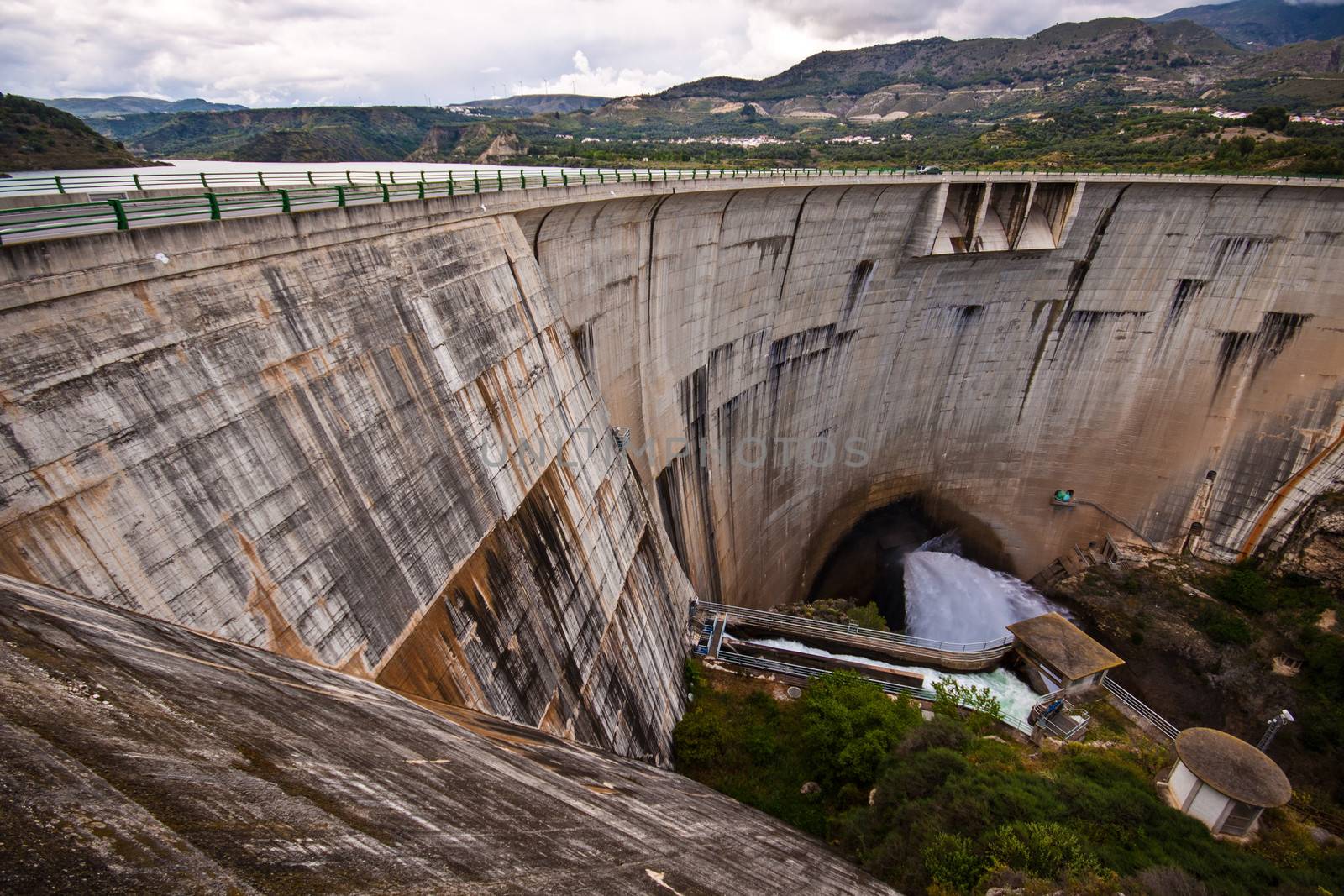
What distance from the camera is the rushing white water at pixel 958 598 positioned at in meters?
31.4

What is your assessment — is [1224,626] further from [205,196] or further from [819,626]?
[205,196]

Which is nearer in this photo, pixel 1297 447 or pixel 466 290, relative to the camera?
pixel 466 290

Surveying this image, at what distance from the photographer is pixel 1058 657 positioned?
20.0 metres

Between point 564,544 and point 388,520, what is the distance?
4.41 meters

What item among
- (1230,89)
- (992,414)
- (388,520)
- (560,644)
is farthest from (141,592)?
(1230,89)

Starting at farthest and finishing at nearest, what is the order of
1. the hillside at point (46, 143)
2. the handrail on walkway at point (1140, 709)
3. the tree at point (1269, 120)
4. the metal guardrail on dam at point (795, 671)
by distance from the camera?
the tree at point (1269, 120), the hillside at point (46, 143), the handrail on walkway at point (1140, 709), the metal guardrail on dam at point (795, 671)

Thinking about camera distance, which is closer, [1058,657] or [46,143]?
[1058,657]

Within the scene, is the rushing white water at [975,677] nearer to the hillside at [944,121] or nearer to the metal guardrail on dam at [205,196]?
the metal guardrail on dam at [205,196]

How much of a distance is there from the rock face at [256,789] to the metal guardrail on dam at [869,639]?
39.3ft

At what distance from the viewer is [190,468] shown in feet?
24.2

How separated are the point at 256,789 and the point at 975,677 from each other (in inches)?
799

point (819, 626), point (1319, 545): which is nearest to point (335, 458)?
point (819, 626)

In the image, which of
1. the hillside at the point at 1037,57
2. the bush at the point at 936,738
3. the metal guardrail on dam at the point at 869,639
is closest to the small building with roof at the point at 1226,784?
the bush at the point at 936,738

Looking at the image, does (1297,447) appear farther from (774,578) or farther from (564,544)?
(564,544)
